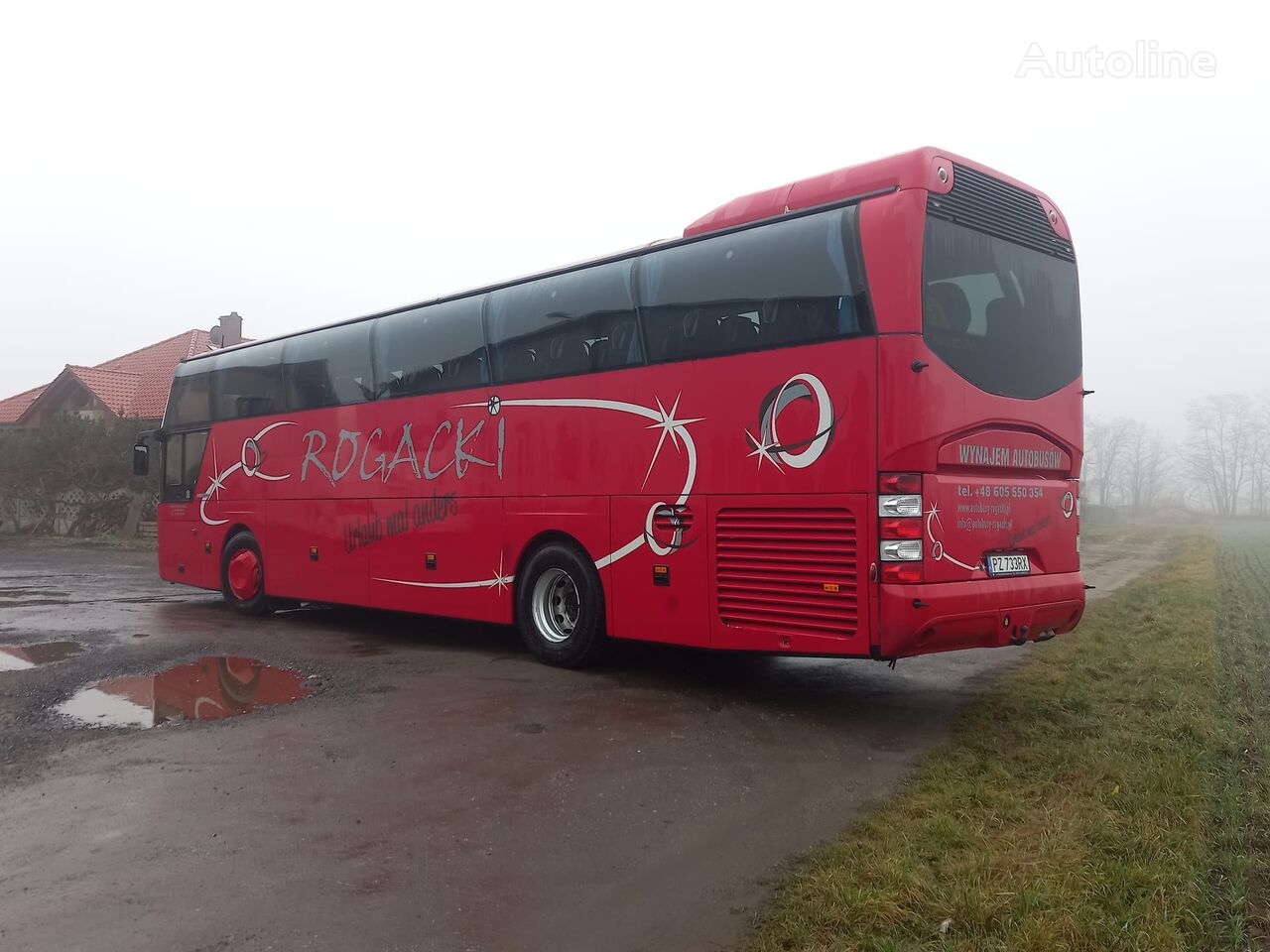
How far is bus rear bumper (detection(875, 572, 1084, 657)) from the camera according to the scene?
6082mm

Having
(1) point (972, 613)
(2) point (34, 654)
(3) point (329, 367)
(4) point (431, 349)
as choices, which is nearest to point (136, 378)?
(3) point (329, 367)

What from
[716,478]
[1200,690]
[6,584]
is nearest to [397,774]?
→ [716,478]

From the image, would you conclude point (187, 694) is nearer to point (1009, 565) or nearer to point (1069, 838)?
point (1009, 565)

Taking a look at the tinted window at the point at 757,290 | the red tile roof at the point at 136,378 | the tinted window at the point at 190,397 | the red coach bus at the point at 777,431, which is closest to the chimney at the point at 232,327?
the red tile roof at the point at 136,378

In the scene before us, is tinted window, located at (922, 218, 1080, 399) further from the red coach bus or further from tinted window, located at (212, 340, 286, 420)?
tinted window, located at (212, 340, 286, 420)

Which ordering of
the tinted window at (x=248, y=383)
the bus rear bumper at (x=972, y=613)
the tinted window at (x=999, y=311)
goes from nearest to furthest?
the bus rear bumper at (x=972, y=613) → the tinted window at (x=999, y=311) → the tinted window at (x=248, y=383)

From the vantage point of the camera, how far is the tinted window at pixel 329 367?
35.4ft

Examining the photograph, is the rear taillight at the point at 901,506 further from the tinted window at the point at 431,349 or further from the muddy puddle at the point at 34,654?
the muddy puddle at the point at 34,654

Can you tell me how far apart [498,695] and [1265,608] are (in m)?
11.6

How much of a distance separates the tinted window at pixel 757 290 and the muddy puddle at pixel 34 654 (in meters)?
6.25

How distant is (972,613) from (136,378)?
3944 cm

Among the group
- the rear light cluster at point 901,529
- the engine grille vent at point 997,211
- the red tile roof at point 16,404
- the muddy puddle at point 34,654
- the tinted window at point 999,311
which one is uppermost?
the red tile roof at point 16,404

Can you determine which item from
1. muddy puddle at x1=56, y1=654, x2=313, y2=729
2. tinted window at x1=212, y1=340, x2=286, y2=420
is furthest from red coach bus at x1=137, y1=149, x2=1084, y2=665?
tinted window at x1=212, y1=340, x2=286, y2=420

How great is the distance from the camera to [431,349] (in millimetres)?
9922
